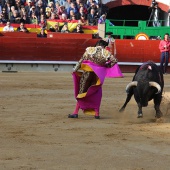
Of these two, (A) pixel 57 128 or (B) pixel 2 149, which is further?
(A) pixel 57 128

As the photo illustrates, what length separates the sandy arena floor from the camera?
226 inches

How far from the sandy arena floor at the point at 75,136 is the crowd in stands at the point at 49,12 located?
738 centimetres

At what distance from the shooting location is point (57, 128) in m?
7.88

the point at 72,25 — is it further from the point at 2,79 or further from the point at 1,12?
the point at 2,79

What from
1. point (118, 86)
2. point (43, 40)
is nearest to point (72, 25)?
point (43, 40)

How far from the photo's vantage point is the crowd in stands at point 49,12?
19.2 m

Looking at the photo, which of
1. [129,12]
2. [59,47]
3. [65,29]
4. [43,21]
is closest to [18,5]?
[43,21]

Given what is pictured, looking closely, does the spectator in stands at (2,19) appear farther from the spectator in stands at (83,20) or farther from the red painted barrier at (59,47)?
the spectator in stands at (83,20)

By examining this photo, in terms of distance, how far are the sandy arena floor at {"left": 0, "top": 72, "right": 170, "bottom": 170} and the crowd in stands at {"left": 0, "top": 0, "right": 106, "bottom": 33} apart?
7.38 m

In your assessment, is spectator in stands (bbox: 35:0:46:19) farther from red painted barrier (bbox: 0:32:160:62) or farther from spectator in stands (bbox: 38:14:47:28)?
red painted barrier (bbox: 0:32:160:62)

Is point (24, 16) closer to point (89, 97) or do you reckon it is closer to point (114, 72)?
point (89, 97)

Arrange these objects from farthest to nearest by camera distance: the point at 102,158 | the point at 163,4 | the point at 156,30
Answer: the point at 163,4, the point at 156,30, the point at 102,158

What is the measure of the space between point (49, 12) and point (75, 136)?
497 inches

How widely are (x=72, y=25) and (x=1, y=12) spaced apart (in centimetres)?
204
